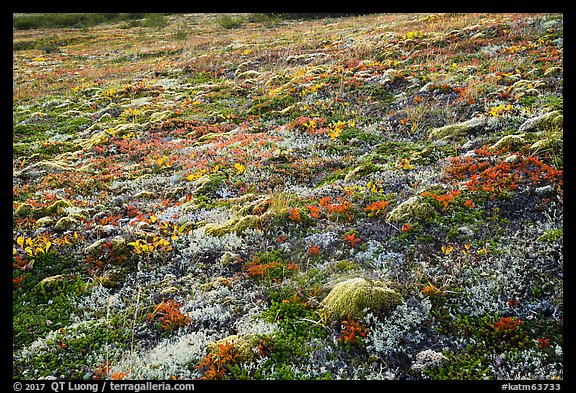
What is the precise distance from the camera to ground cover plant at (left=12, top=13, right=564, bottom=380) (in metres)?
5.53

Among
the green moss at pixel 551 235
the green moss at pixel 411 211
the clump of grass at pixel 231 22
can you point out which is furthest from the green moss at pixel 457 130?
the clump of grass at pixel 231 22

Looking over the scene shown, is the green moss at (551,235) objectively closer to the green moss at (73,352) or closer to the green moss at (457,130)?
the green moss at (457,130)

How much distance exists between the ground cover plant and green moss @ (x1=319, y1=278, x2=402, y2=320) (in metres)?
0.03

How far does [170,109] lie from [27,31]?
42.2 metres

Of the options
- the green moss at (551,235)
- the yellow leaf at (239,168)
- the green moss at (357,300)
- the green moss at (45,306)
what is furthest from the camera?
the yellow leaf at (239,168)

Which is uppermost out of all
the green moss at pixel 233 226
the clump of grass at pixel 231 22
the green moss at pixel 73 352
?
the clump of grass at pixel 231 22

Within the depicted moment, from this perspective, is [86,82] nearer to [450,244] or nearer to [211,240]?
[211,240]

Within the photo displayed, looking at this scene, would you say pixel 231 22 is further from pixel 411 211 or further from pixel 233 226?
pixel 411 211

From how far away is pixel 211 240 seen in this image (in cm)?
806

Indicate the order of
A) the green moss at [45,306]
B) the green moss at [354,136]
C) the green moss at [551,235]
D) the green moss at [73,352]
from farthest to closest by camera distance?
the green moss at [354,136], the green moss at [551,235], the green moss at [45,306], the green moss at [73,352]

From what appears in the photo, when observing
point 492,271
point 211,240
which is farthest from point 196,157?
point 492,271

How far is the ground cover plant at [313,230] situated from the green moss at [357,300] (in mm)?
26

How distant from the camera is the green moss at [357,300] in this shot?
5.99 meters
